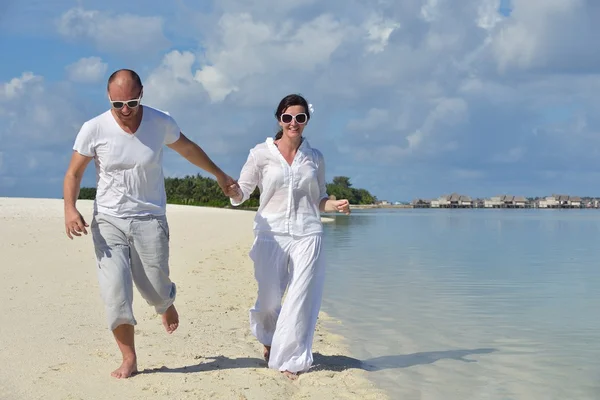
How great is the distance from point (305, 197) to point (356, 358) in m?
2.22

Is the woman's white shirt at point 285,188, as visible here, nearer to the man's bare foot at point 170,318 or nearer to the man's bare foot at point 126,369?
the man's bare foot at point 170,318

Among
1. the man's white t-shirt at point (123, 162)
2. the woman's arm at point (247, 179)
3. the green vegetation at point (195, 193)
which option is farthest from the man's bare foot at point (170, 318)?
the green vegetation at point (195, 193)

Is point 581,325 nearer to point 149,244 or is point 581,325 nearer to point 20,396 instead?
point 149,244

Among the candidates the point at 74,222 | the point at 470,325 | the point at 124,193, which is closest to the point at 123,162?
the point at 124,193

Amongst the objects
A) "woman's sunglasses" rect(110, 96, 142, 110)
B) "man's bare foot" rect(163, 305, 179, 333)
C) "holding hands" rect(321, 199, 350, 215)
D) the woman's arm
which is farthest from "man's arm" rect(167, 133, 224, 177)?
"man's bare foot" rect(163, 305, 179, 333)

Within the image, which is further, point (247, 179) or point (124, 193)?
point (247, 179)

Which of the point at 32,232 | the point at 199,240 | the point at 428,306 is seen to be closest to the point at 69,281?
the point at 428,306

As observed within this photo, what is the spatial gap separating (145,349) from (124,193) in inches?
77.0

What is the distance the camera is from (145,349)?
21.4 ft

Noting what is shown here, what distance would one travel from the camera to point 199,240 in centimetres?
2342

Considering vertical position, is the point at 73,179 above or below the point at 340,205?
above

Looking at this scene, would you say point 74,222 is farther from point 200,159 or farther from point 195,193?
point 195,193

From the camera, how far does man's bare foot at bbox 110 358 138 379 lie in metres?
5.42

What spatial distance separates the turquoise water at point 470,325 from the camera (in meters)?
6.55
